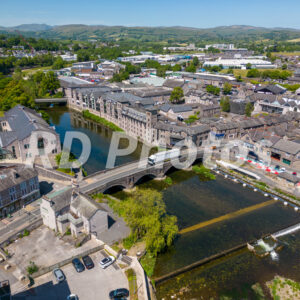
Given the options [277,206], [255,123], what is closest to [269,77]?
[255,123]

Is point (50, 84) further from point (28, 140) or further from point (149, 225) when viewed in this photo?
point (149, 225)

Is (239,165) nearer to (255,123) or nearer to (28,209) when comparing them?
(255,123)

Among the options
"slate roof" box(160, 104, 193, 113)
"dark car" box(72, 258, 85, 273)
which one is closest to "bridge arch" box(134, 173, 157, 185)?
"dark car" box(72, 258, 85, 273)

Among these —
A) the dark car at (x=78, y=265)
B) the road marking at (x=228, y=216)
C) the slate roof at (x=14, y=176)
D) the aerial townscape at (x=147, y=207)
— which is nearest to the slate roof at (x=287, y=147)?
the aerial townscape at (x=147, y=207)

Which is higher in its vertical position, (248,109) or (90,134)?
(248,109)

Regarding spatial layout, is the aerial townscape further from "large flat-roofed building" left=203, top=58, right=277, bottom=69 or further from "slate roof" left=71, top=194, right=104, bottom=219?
"large flat-roofed building" left=203, top=58, right=277, bottom=69

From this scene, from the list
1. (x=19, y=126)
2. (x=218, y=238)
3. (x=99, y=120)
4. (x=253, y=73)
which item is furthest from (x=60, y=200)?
(x=253, y=73)

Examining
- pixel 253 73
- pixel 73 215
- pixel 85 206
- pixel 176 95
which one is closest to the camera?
pixel 85 206

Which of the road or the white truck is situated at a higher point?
the white truck
